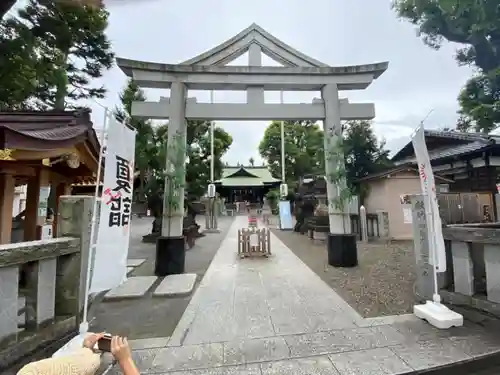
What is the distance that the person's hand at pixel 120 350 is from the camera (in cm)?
127

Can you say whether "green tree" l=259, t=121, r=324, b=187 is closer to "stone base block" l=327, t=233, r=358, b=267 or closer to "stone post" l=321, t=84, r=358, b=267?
"stone post" l=321, t=84, r=358, b=267

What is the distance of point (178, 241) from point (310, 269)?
305 cm

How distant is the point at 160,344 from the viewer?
9.64 ft

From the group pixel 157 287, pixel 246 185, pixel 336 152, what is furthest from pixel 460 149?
pixel 246 185

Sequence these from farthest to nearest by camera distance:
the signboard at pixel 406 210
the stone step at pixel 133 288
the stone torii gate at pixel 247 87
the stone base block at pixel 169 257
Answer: the signboard at pixel 406 210, the stone torii gate at pixel 247 87, the stone base block at pixel 169 257, the stone step at pixel 133 288

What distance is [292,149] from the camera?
26.2 metres

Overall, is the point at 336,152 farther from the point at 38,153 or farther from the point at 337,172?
the point at 38,153

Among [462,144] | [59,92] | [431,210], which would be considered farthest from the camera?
[462,144]

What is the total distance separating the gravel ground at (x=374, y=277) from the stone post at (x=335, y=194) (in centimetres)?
30

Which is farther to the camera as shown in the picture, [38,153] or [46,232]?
[46,232]

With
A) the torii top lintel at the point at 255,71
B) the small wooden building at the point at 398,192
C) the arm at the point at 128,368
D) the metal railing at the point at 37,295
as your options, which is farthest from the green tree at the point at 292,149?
the arm at the point at 128,368

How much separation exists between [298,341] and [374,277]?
10.4 feet

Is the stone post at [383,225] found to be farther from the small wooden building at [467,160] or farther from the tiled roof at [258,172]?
the tiled roof at [258,172]

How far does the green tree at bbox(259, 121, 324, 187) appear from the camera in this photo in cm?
2481
